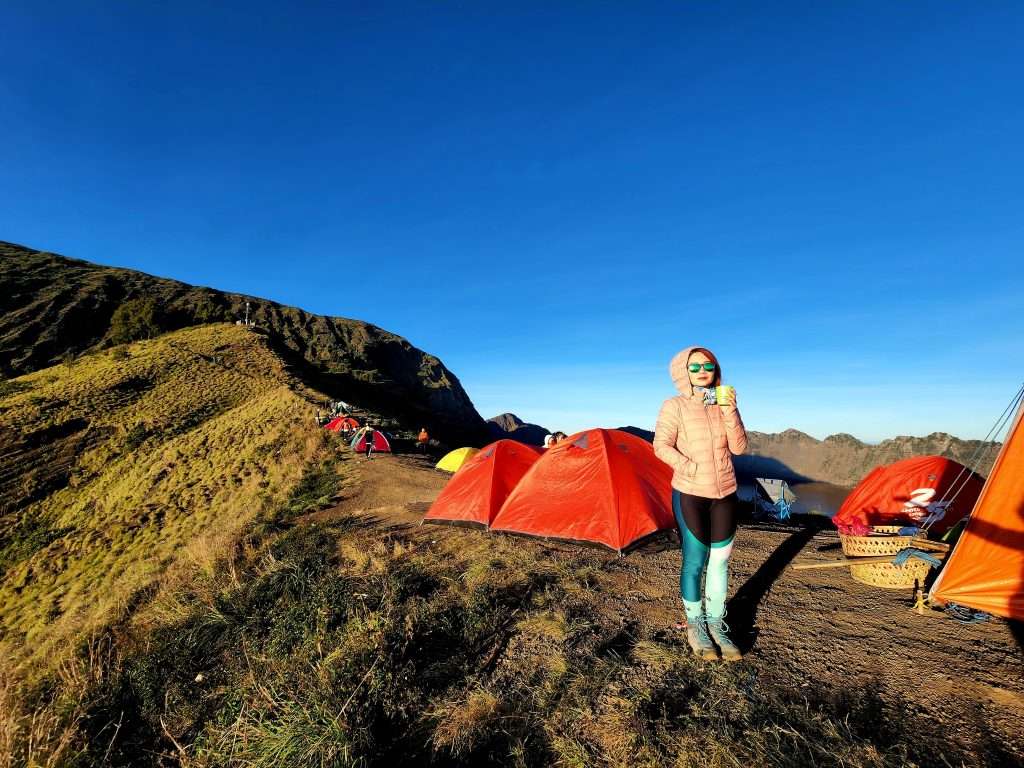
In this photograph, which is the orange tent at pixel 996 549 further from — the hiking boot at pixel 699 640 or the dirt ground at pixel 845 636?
the hiking boot at pixel 699 640

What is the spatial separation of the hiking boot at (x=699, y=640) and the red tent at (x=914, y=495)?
4052 millimetres

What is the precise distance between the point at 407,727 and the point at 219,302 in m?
96.1

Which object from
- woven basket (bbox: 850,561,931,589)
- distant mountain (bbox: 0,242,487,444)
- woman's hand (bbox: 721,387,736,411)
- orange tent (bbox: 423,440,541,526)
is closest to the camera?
woman's hand (bbox: 721,387,736,411)

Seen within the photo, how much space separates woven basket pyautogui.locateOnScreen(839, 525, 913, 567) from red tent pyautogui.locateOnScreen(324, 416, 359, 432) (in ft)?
70.7

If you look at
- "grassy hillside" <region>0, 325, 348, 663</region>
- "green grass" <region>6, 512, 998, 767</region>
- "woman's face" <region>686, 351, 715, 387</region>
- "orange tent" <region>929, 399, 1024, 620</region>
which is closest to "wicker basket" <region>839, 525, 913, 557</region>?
"orange tent" <region>929, 399, 1024, 620</region>

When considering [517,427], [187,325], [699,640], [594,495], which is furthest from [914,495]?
[517,427]

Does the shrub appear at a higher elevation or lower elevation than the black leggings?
higher

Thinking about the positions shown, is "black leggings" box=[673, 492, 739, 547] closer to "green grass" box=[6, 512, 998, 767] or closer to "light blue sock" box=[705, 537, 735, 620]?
"light blue sock" box=[705, 537, 735, 620]

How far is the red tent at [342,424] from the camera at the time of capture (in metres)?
23.2

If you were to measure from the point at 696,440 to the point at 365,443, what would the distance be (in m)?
19.5

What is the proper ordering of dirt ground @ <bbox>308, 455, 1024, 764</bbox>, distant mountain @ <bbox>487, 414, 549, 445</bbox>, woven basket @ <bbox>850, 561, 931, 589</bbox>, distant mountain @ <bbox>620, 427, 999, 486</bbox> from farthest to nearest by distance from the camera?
1. distant mountain @ <bbox>487, 414, 549, 445</bbox>
2. distant mountain @ <bbox>620, 427, 999, 486</bbox>
3. woven basket @ <bbox>850, 561, 931, 589</bbox>
4. dirt ground @ <bbox>308, 455, 1024, 764</bbox>

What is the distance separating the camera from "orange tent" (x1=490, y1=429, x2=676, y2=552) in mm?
7344

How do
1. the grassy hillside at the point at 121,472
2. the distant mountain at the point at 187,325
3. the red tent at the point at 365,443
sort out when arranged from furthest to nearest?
1. the distant mountain at the point at 187,325
2. the red tent at the point at 365,443
3. the grassy hillside at the point at 121,472

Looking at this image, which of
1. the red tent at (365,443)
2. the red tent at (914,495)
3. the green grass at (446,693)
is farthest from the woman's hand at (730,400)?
the red tent at (365,443)
